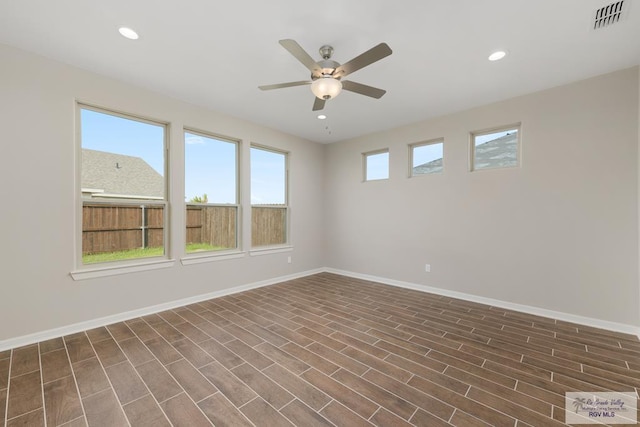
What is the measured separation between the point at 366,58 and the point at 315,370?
2.54 metres

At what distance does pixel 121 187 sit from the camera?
127 inches

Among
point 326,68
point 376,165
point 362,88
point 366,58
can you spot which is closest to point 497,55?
point 362,88

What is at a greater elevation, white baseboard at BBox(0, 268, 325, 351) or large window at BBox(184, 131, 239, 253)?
large window at BBox(184, 131, 239, 253)

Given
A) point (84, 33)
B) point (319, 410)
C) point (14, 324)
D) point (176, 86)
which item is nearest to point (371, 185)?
point (176, 86)

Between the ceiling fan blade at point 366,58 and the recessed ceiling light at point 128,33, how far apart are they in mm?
1810

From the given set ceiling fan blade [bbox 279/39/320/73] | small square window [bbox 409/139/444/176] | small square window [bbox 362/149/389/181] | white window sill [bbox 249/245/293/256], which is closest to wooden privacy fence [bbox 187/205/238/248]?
white window sill [bbox 249/245/293/256]

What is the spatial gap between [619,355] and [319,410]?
282cm

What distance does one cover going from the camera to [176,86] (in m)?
3.25

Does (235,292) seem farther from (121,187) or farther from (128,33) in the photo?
(128,33)

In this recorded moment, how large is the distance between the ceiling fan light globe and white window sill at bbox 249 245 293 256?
3.05m

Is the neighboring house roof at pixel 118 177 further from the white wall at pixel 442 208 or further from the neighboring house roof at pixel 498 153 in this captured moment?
the neighboring house roof at pixel 498 153

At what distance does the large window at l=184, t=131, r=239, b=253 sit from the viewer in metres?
3.89

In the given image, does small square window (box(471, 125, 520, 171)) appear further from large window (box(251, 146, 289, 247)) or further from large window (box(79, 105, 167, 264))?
large window (box(79, 105, 167, 264))

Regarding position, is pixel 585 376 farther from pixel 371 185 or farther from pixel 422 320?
pixel 371 185
